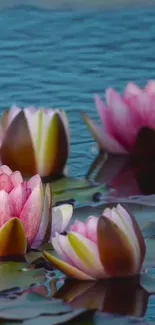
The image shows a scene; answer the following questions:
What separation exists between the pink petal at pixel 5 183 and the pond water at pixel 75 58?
0.72 m

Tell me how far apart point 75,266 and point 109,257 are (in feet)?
0.22

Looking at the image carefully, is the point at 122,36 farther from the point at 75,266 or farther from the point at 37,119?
the point at 75,266

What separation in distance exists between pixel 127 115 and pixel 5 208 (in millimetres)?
821

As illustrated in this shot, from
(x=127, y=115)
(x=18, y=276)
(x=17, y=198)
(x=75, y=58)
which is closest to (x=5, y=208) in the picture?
(x=17, y=198)

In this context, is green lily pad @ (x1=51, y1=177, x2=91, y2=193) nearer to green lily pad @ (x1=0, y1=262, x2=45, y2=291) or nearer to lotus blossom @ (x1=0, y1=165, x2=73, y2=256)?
lotus blossom @ (x1=0, y1=165, x2=73, y2=256)

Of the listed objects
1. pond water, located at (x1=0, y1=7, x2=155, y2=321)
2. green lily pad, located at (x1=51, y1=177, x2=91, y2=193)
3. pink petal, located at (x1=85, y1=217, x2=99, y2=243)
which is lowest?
pink petal, located at (x1=85, y1=217, x2=99, y2=243)

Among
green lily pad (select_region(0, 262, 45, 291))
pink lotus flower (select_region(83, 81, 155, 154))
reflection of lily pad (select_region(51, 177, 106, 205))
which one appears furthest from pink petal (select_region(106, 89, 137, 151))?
green lily pad (select_region(0, 262, 45, 291))

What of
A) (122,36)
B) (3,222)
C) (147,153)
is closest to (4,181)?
(3,222)

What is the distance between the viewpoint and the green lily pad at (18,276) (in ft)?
7.28

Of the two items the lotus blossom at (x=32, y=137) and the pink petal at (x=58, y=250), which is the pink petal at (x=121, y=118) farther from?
the pink petal at (x=58, y=250)

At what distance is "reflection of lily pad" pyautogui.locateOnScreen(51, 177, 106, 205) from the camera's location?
2791mm

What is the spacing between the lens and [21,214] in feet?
7.81

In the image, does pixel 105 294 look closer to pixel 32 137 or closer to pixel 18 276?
pixel 18 276

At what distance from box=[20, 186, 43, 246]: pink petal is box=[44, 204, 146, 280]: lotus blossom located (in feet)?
0.40
